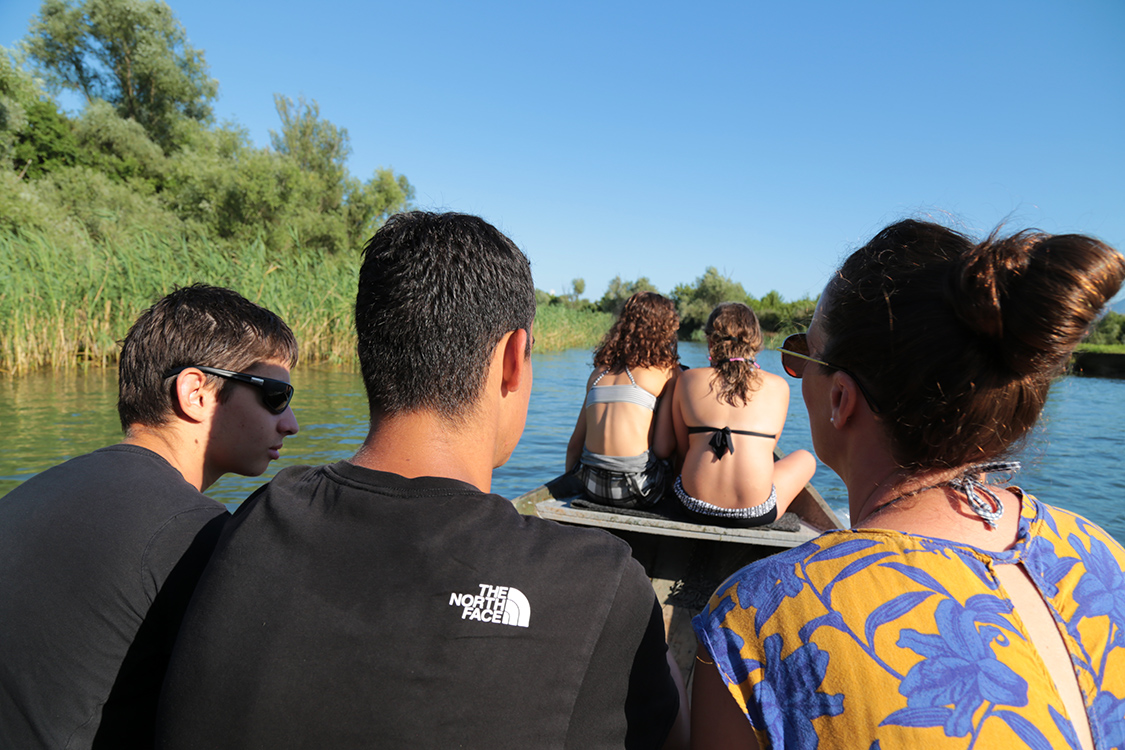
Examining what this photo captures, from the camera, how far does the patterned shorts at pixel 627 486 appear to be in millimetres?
4047

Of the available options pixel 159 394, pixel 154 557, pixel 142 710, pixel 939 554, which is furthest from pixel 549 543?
pixel 159 394

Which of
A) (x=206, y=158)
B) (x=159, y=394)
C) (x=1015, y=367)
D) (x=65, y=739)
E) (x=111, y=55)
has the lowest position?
(x=65, y=739)

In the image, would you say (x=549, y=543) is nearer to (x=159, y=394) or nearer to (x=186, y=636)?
(x=186, y=636)

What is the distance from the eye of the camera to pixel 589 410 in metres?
4.22

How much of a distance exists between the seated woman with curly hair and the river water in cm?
245

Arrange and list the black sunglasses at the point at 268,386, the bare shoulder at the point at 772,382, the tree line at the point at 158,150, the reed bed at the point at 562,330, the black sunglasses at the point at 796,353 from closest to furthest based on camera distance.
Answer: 1. the black sunglasses at the point at 796,353
2. the black sunglasses at the point at 268,386
3. the bare shoulder at the point at 772,382
4. the tree line at the point at 158,150
5. the reed bed at the point at 562,330

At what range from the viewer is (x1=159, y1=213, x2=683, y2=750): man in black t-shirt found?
0.84 meters

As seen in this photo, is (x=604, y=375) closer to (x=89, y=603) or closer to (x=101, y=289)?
(x=89, y=603)

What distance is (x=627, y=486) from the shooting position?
4051 millimetres

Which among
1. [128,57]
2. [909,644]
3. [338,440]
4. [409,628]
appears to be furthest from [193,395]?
[128,57]

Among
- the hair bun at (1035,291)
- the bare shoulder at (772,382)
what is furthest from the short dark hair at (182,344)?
the bare shoulder at (772,382)

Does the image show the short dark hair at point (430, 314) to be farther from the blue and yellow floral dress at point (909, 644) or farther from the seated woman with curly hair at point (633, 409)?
the seated woman with curly hair at point (633, 409)

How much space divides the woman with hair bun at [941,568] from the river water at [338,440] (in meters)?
4.38

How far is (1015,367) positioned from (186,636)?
1284 millimetres
